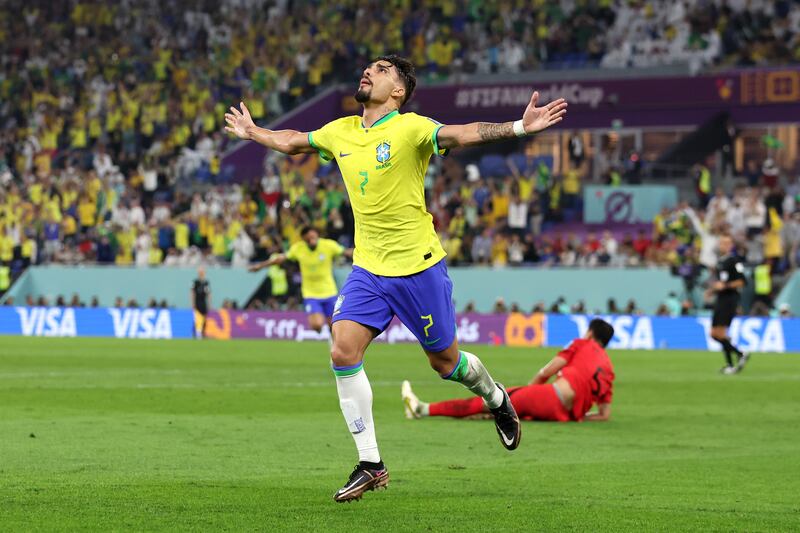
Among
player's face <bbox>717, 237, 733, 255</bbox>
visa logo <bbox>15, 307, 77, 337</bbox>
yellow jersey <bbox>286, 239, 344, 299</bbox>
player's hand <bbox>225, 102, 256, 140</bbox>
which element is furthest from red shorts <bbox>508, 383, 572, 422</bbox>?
visa logo <bbox>15, 307, 77, 337</bbox>

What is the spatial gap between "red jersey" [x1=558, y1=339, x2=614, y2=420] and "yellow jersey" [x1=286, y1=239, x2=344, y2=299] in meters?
12.2

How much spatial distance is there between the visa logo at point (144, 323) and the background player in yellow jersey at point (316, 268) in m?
12.4

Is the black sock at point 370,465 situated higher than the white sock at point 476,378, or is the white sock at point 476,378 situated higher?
the white sock at point 476,378

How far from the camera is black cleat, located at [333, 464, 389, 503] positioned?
821cm

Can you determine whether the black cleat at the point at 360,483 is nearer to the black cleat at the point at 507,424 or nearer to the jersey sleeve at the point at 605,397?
the black cleat at the point at 507,424

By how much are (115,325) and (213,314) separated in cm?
289

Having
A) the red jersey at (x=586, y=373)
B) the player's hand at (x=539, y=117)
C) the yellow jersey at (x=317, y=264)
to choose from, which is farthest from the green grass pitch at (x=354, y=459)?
the yellow jersey at (x=317, y=264)

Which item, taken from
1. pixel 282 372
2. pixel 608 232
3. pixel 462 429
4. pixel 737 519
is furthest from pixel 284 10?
pixel 737 519

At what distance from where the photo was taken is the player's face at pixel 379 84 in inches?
351

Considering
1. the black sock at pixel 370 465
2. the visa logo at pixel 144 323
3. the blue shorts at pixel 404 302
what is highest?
the blue shorts at pixel 404 302

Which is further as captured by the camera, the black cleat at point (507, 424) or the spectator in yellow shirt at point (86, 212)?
the spectator in yellow shirt at point (86, 212)

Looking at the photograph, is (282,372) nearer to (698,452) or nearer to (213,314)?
(698,452)

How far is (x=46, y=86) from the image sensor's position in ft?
165

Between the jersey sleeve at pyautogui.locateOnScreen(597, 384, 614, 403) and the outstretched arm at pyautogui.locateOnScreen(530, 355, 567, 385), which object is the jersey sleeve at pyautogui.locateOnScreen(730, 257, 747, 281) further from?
the outstretched arm at pyautogui.locateOnScreen(530, 355, 567, 385)
